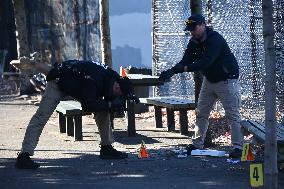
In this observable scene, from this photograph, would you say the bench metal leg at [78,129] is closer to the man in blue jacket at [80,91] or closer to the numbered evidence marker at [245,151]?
the man in blue jacket at [80,91]

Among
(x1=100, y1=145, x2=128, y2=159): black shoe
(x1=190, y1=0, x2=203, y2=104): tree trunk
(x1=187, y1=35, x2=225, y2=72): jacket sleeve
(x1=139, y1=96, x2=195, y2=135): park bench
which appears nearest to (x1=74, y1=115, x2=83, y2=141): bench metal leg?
(x1=139, y1=96, x2=195, y2=135): park bench

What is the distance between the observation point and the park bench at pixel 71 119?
34.9 ft

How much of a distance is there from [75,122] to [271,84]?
5.79 metres

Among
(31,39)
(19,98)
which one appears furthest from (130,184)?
(31,39)

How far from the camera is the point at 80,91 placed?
8211 millimetres

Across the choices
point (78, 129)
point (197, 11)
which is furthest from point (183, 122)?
point (197, 11)

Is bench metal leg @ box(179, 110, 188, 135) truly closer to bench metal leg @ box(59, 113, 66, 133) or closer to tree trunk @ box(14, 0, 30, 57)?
bench metal leg @ box(59, 113, 66, 133)

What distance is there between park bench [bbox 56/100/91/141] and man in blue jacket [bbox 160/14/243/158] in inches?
90.7

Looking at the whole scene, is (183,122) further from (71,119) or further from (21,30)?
(21,30)

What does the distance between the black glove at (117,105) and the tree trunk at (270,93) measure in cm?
290

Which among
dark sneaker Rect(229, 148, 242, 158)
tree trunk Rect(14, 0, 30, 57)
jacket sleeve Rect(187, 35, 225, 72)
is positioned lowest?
dark sneaker Rect(229, 148, 242, 158)

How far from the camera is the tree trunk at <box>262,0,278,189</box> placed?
18.0 feet

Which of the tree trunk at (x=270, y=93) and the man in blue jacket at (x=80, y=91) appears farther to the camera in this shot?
the man in blue jacket at (x=80, y=91)

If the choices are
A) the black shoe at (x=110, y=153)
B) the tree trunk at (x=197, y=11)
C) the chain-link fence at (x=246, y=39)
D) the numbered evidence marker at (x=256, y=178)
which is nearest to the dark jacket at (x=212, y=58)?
the tree trunk at (x=197, y=11)
